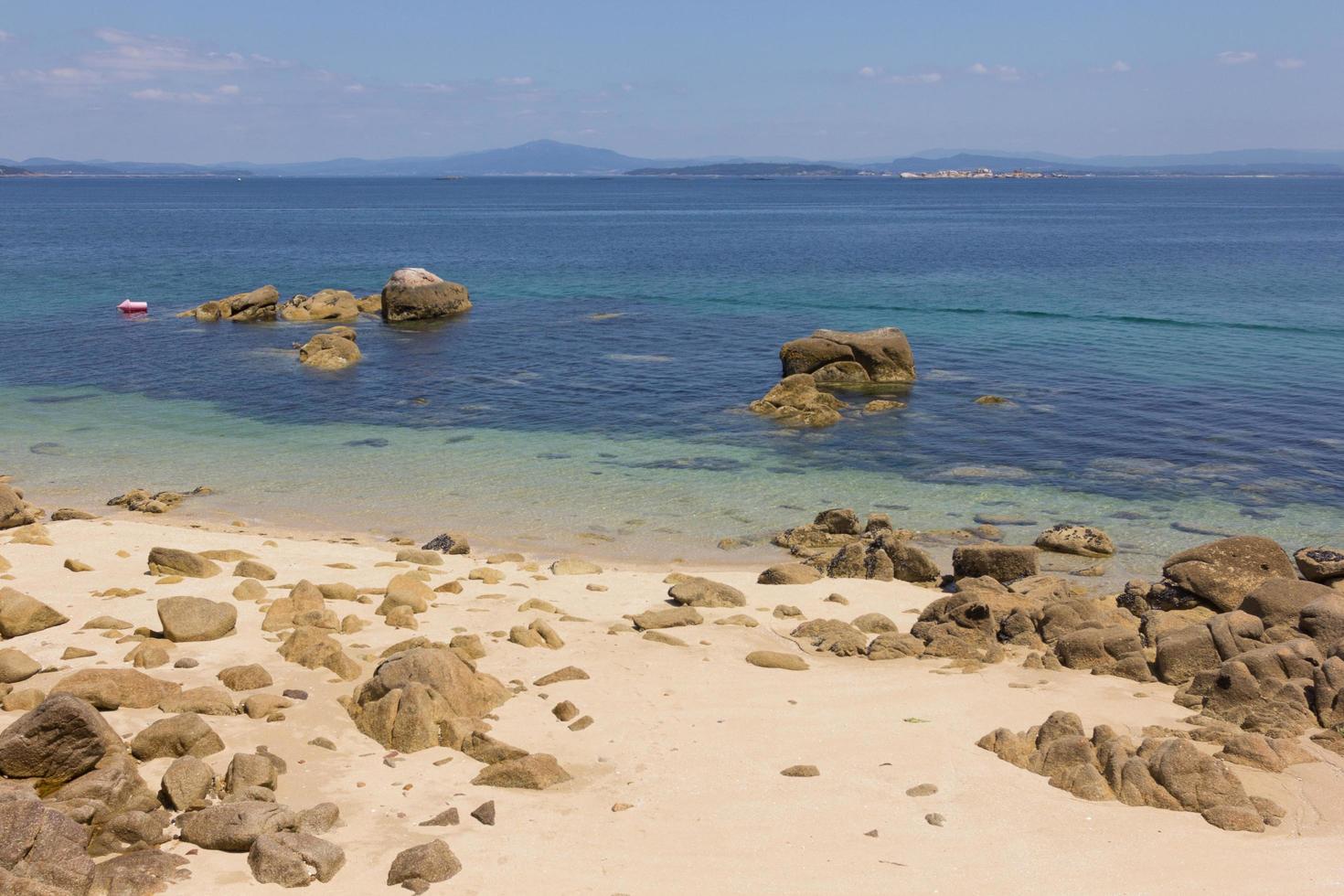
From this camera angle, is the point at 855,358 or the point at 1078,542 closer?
the point at 1078,542

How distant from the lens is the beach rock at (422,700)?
39.8 ft

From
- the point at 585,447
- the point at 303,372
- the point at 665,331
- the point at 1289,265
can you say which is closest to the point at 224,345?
the point at 303,372

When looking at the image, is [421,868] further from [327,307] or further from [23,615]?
[327,307]

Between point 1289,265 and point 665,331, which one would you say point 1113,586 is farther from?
point 1289,265

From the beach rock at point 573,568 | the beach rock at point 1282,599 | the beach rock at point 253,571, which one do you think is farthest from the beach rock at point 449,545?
the beach rock at point 1282,599

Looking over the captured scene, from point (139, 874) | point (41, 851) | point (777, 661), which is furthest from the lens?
point (777, 661)

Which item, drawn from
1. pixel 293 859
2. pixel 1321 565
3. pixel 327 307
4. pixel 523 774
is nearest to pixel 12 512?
pixel 523 774

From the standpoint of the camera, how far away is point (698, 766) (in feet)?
39.3

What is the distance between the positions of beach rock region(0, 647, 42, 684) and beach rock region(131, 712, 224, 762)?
2456 millimetres

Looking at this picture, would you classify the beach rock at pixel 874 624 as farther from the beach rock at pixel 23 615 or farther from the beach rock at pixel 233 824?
the beach rock at pixel 23 615

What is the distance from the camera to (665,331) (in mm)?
51344

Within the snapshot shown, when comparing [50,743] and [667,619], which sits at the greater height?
[50,743]

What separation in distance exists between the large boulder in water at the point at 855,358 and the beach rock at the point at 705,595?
22.1m

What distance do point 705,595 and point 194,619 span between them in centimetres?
782
